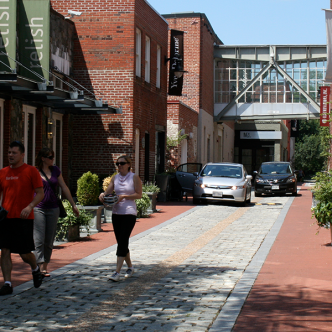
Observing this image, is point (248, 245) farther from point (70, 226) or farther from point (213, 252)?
point (70, 226)

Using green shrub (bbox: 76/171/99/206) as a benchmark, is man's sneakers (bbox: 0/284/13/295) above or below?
below

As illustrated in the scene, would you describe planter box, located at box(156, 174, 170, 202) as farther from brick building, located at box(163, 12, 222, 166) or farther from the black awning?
brick building, located at box(163, 12, 222, 166)

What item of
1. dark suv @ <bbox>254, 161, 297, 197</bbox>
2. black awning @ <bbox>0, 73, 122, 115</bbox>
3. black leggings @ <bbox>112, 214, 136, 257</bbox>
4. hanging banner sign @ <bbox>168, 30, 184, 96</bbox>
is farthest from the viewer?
hanging banner sign @ <bbox>168, 30, 184, 96</bbox>

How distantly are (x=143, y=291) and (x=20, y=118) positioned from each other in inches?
384

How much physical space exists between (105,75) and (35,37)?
17.2 feet

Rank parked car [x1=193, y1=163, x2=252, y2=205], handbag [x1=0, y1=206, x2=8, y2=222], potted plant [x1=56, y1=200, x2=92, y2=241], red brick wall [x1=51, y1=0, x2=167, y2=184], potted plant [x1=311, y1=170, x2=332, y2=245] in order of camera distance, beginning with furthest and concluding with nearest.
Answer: red brick wall [x1=51, y1=0, x2=167, y2=184]
parked car [x1=193, y1=163, x2=252, y2=205]
potted plant [x1=56, y1=200, x2=92, y2=241]
potted plant [x1=311, y1=170, x2=332, y2=245]
handbag [x1=0, y1=206, x2=8, y2=222]

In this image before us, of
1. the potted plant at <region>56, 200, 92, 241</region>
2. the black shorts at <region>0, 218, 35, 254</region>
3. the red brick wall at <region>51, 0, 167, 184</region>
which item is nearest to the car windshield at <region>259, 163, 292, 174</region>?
the red brick wall at <region>51, 0, 167, 184</region>

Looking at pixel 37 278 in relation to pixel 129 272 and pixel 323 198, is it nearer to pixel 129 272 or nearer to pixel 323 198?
pixel 129 272

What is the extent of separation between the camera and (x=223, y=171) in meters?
22.0

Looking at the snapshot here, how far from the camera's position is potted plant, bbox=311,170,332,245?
10.6m

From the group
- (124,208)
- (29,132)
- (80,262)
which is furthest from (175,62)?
(124,208)

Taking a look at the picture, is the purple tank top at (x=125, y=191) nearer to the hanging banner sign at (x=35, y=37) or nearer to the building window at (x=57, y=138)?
the hanging banner sign at (x=35, y=37)

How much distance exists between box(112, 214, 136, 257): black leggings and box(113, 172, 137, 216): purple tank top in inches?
2.8

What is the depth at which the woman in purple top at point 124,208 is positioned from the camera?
803cm
